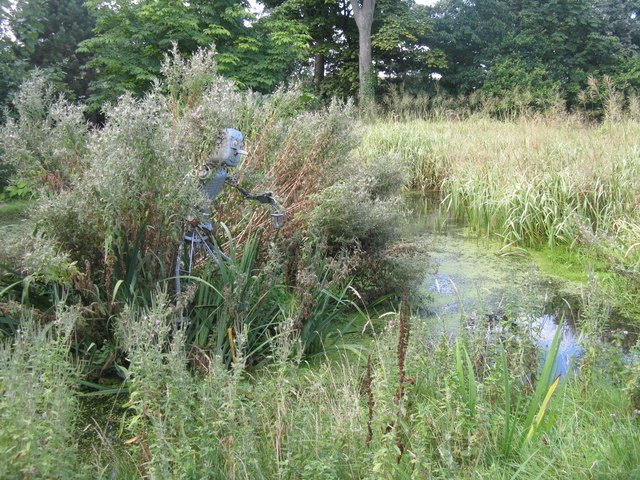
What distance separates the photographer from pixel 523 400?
244cm

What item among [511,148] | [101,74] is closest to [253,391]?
[511,148]

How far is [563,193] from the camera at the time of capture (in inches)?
219

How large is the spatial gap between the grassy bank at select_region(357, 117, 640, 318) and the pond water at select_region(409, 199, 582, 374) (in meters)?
0.34

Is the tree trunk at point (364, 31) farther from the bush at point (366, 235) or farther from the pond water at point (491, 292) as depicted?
the bush at point (366, 235)

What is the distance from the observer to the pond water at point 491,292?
109 inches

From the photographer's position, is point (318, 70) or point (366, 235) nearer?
point (366, 235)

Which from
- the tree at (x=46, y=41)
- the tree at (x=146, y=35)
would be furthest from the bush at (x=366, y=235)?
the tree at (x=146, y=35)

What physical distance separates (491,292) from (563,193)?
80.9 inches

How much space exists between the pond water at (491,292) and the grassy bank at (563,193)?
0.34 meters

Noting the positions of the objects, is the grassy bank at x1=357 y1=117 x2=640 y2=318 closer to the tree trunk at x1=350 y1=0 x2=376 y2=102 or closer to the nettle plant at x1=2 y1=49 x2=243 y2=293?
the nettle plant at x1=2 y1=49 x2=243 y2=293

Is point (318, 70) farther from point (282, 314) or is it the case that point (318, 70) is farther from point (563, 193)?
point (282, 314)

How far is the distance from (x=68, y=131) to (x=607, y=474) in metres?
3.02

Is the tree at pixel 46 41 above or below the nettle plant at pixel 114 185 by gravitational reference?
above

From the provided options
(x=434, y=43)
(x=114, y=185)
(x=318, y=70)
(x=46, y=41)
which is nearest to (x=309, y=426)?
(x=114, y=185)
